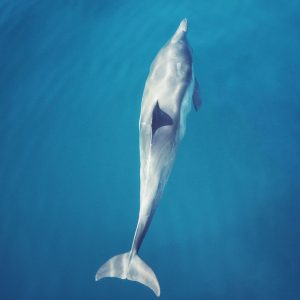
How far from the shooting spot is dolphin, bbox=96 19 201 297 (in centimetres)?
559

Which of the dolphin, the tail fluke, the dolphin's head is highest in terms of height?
the dolphin's head

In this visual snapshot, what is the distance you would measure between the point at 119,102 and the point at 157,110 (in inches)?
128

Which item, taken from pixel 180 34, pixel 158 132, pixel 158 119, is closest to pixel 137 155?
pixel 158 132

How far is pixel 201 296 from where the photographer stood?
648cm

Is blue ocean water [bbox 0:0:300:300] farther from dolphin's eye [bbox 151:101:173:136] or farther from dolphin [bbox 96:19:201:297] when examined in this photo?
dolphin's eye [bbox 151:101:173:136]

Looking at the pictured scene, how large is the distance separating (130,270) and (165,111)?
3354mm

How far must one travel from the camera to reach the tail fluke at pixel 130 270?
5.52 m

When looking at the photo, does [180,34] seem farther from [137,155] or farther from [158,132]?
[158,132]

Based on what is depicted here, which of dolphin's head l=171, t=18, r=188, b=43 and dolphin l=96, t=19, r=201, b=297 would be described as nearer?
dolphin l=96, t=19, r=201, b=297

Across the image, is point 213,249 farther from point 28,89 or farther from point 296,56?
point 28,89

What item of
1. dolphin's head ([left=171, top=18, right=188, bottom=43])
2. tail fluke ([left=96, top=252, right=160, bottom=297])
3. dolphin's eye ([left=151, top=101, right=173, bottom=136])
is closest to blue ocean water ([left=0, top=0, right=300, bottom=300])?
dolphin's head ([left=171, top=18, right=188, bottom=43])

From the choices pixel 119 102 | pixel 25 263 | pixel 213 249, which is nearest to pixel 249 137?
pixel 213 249

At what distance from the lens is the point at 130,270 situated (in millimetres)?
5602

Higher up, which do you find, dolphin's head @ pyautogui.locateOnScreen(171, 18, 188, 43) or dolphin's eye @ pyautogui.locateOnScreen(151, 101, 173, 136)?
dolphin's head @ pyautogui.locateOnScreen(171, 18, 188, 43)
